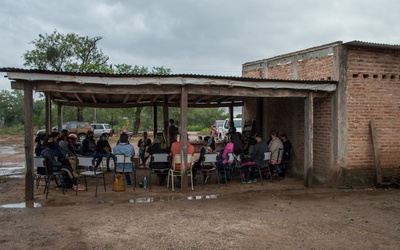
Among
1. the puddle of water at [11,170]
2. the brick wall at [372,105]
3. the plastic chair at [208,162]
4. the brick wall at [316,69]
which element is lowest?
the puddle of water at [11,170]

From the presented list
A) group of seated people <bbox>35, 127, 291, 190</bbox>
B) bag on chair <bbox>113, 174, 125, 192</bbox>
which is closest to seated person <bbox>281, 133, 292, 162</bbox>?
group of seated people <bbox>35, 127, 291, 190</bbox>

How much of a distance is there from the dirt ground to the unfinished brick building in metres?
0.66

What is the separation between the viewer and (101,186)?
343 inches

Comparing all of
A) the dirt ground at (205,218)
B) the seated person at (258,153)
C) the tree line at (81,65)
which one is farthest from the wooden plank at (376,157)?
the tree line at (81,65)

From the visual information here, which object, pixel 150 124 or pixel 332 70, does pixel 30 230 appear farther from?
pixel 150 124

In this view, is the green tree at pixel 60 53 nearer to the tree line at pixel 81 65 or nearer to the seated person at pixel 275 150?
the tree line at pixel 81 65

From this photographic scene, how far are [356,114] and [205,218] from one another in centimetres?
518

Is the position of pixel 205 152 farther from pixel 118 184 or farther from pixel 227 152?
pixel 118 184

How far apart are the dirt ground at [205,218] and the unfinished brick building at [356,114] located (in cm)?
66

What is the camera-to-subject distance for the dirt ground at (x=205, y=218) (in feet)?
15.8

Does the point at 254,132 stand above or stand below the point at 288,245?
above

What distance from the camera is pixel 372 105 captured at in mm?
8938

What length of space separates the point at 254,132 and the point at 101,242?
337 inches

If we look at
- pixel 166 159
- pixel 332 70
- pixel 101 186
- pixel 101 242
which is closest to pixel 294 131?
pixel 332 70
